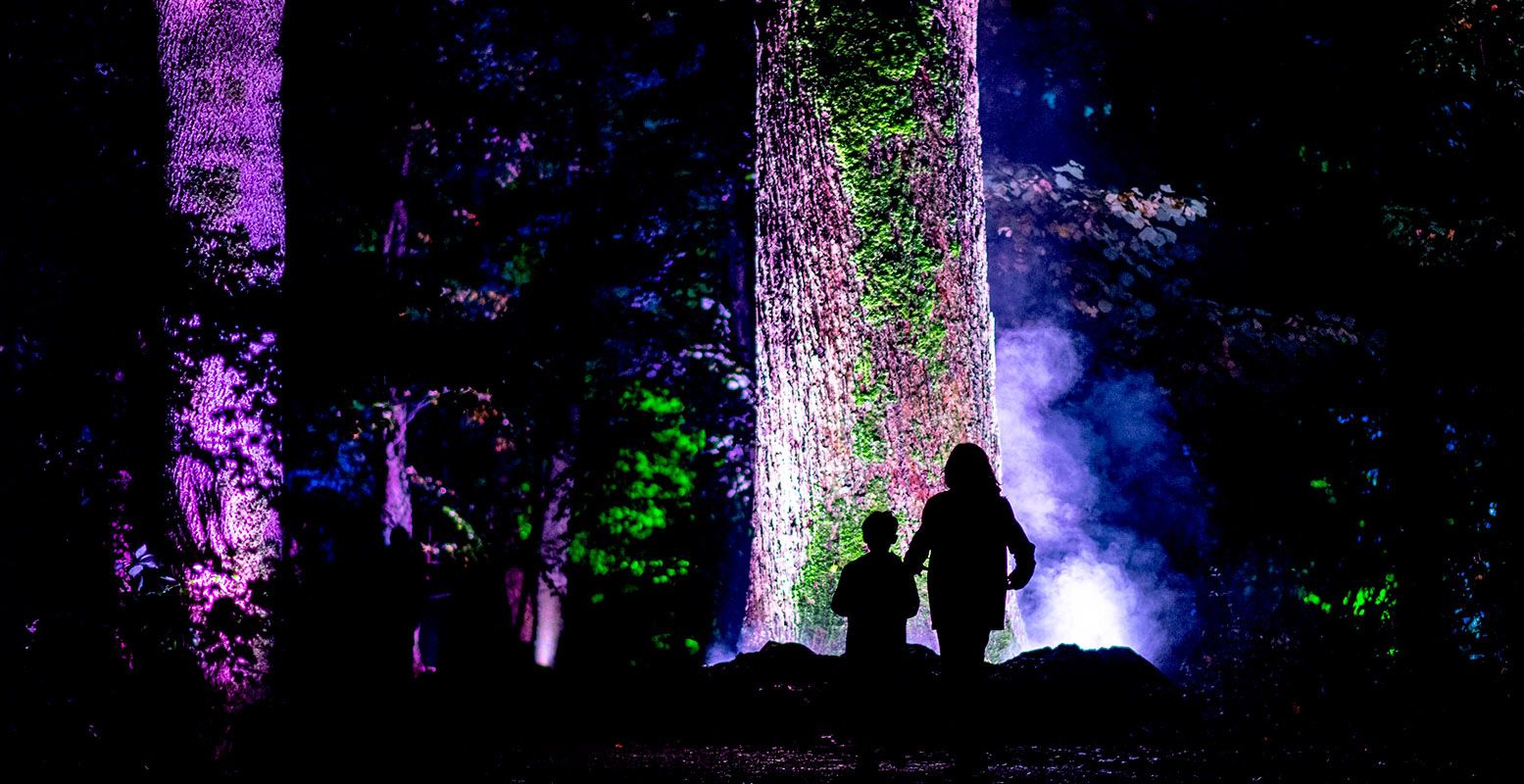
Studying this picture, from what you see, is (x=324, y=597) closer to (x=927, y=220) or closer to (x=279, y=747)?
(x=279, y=747)

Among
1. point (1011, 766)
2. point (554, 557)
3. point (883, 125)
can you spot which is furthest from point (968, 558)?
point (554, 557)

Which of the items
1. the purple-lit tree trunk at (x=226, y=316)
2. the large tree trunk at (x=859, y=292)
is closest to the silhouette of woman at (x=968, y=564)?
the large tree trunk at (x=859, y=292)

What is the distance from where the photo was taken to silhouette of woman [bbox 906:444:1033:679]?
15.8ft

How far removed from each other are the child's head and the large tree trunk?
158cm

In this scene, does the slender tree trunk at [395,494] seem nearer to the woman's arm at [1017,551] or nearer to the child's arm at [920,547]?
the child's arm at [920,547]

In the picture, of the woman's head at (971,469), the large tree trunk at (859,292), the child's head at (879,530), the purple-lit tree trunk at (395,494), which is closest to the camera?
the woman's head at (971,469)

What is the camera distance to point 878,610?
5109 mm

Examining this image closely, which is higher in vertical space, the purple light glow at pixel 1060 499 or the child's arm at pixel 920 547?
the purple light glow at pixel 1060 499

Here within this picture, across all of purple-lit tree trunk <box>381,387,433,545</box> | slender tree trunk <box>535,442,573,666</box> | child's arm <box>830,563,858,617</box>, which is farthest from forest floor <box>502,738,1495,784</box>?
purple-lit tree trunk <box>381,387,433,545</box>

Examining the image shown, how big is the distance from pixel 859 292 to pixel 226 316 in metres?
4.02

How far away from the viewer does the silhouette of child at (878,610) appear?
16.7ft

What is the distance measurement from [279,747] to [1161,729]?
5026 millimetres

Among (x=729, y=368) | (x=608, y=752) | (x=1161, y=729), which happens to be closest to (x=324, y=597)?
(x=729, y=368)

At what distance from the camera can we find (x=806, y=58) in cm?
739
